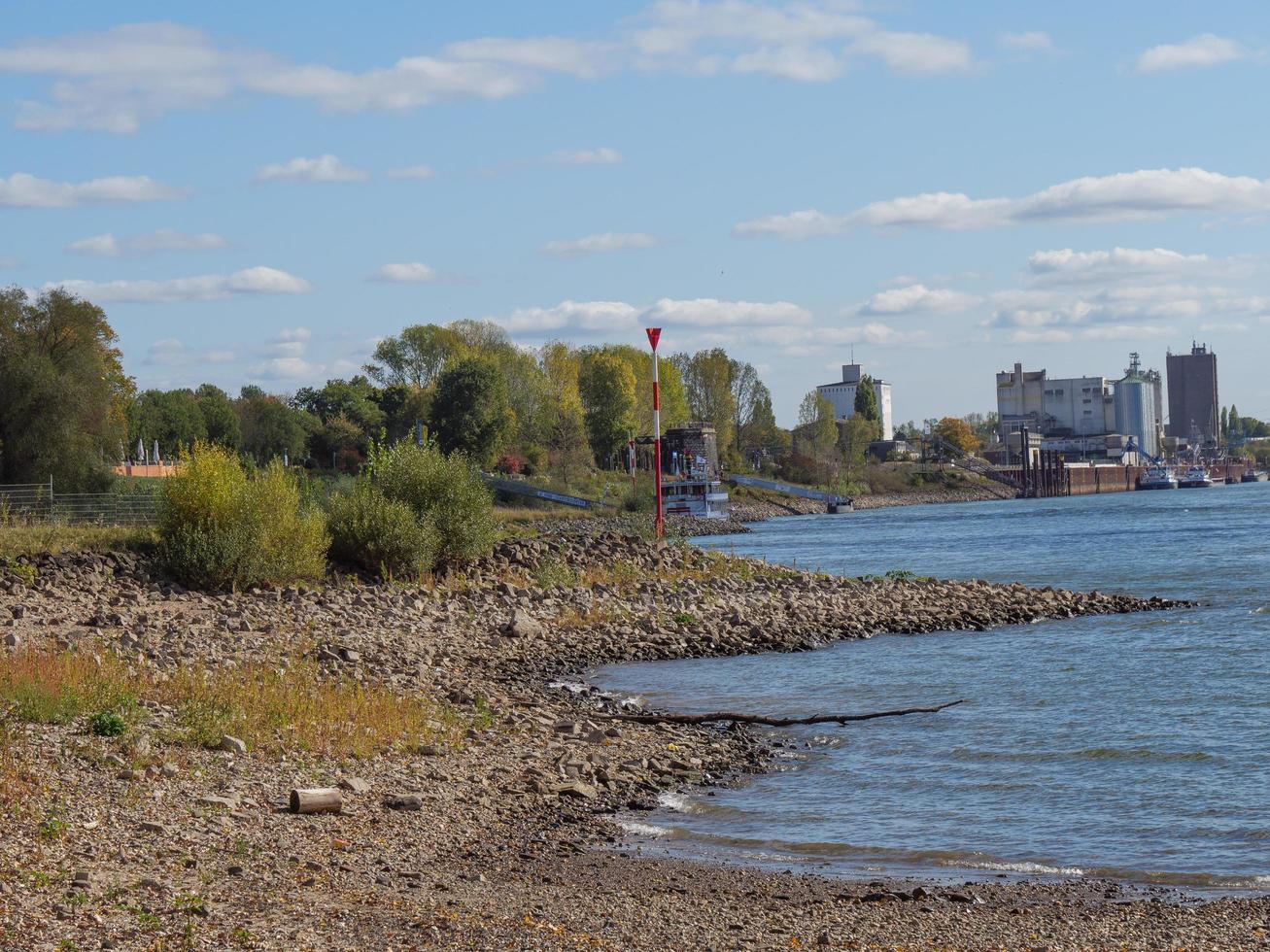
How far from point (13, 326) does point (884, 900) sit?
5344 cm

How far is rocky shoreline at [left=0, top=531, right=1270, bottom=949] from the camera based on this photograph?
9414 millimetres

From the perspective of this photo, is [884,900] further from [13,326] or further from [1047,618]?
[13,326]

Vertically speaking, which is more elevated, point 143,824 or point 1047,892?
point 143,824

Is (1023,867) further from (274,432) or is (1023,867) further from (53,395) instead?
(274,432)

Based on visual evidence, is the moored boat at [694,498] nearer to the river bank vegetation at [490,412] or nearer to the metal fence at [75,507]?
the river bank vegetation at [490,412]

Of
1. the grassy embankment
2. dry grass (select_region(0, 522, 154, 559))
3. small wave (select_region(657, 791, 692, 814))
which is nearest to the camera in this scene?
the grassy embankment

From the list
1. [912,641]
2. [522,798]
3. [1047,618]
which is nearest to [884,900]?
[522,798]

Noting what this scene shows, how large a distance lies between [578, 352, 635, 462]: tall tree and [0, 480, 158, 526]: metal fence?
3176 inches

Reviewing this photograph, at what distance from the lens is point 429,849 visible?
39.5 feet

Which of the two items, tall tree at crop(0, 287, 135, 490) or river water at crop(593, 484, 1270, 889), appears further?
tall tree at crop(0, 287, 135, 490)

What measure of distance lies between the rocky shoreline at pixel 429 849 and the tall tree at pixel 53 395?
31.3 m

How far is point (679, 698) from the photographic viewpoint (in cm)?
2273

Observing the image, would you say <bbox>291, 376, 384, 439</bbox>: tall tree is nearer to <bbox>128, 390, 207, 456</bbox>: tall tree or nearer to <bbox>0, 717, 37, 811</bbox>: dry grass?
<bbox>128, 390, 207, 456</bbox>: tall tree

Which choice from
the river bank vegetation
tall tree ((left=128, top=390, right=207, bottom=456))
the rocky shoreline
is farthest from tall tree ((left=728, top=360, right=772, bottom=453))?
the rocky shoreline
